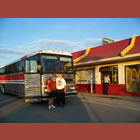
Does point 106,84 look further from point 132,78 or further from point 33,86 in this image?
point 33,86

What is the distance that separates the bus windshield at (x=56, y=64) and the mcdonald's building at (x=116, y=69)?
16.9ft

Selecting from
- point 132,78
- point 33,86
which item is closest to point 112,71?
point 132,78

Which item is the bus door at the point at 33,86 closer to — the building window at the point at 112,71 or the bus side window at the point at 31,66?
the bus side window at the point at 31,66

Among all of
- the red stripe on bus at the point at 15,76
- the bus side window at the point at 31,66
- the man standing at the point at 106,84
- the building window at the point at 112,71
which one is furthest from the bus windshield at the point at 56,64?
the building window at the point at 112,71

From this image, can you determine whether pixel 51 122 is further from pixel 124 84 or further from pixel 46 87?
pixel 124 84

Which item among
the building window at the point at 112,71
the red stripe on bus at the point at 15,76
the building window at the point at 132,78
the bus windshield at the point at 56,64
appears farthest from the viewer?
the building window at the point at 112,71

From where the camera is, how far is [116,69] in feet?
50.2

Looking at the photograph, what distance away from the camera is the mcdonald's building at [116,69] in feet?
45.2

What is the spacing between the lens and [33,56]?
10.5 meters

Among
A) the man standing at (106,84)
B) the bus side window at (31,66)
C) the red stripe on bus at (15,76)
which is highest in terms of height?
the bus side window at (31,66)

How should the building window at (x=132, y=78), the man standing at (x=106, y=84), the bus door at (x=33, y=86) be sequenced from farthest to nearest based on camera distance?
1. the man standing at (x=106, y=84)
2. the building window at (x=132, y=78)
3. the bus door at (x=33, y=86)

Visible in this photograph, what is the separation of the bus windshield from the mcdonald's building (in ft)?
16.9

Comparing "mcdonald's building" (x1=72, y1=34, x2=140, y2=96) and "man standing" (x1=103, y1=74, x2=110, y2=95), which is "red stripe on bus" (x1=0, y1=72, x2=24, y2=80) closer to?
"mcdonald's building" (x1=72, y1=34, x2=140, y2=96)

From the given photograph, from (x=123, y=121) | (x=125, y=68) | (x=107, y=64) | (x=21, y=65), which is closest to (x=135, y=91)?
(x=125, y=68)
